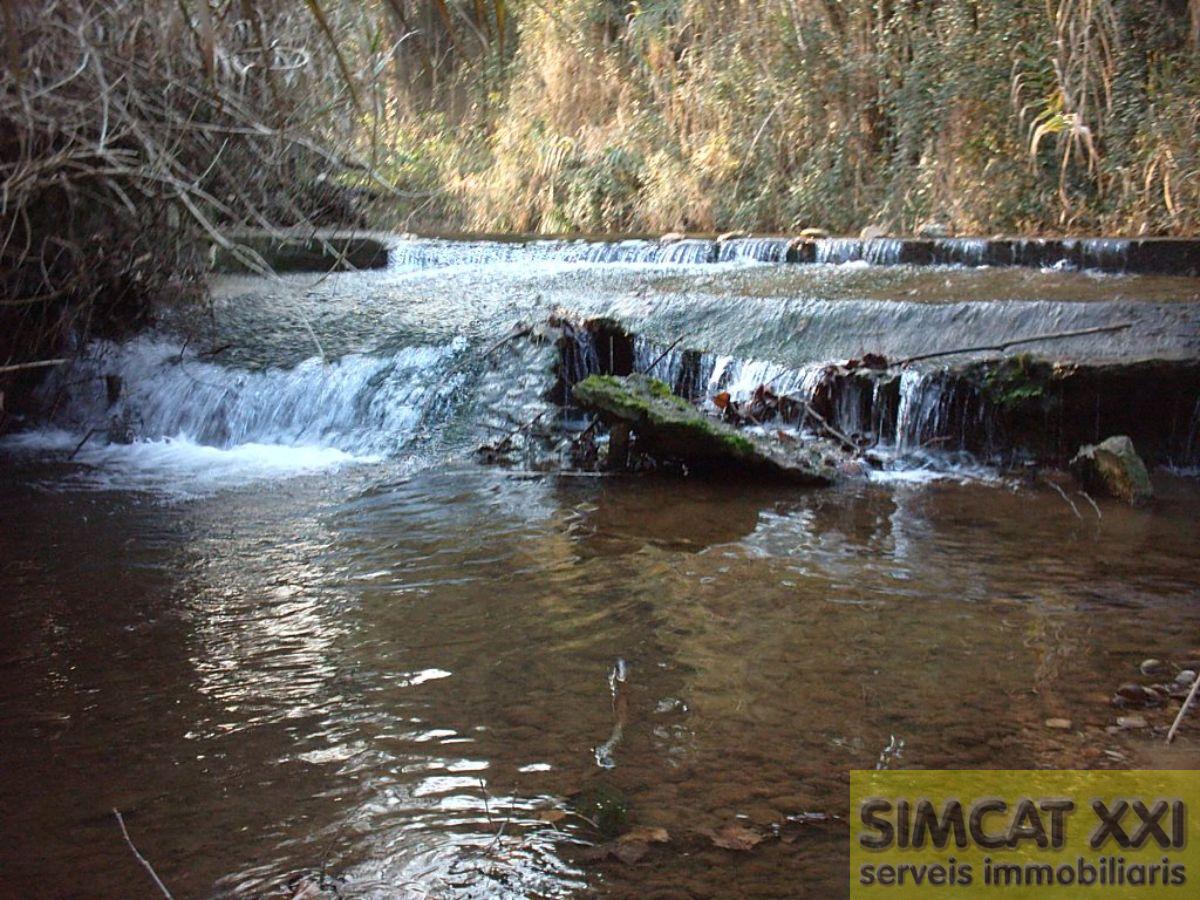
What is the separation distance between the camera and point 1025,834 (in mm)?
2592

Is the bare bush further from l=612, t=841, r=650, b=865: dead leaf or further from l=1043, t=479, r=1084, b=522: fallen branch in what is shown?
l=1043, t=479, r=1084, b=522: fallen branch

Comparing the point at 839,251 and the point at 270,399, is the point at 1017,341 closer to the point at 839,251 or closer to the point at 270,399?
the point at 839,251

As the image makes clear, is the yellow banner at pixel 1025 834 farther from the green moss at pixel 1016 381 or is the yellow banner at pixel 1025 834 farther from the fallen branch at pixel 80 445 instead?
the fallen branch at pixel 80 445

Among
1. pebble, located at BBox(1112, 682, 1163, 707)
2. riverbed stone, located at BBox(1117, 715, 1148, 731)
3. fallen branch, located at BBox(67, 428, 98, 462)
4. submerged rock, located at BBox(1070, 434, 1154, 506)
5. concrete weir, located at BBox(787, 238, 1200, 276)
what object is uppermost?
concrete weir, located at BBox(787, 238, 1200, 276)

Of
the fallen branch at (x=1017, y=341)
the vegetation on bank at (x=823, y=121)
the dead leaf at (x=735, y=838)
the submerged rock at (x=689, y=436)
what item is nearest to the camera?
the dead leaf at (x=735, y=838)

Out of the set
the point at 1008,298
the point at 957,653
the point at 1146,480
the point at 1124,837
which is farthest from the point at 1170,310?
the point at 1124,837

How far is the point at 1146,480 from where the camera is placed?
18.8 ft

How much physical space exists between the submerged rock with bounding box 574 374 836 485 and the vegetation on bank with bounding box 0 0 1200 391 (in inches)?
65.9

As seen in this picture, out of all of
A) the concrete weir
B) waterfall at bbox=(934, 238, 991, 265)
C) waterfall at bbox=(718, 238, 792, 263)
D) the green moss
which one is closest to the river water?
the green moss

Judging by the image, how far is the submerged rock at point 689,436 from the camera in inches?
241

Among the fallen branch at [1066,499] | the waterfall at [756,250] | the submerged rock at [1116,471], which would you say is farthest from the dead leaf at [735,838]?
the waterfall at [756,250]

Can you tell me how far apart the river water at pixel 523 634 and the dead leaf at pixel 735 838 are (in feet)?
0.05

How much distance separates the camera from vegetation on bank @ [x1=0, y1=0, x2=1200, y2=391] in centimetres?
467

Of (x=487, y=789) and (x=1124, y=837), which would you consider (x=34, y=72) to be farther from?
(x=1124, y=837)
